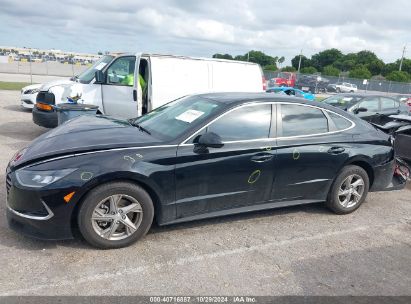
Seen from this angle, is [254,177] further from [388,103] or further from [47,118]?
[388,103]

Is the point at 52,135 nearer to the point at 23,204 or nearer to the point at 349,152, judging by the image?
the point at 23,204

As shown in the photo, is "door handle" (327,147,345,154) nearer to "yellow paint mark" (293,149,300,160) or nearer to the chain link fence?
"yellow paint mark" (293,149,300,160)

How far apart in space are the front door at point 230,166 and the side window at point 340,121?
101cm

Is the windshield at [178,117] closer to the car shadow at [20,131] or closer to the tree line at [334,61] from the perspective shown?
the car shadow at [20,131]

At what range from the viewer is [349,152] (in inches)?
188

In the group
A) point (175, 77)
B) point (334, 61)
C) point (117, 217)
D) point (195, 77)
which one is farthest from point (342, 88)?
point (334, 61)

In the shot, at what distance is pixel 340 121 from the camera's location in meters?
4.89

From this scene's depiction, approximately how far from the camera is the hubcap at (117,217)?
354cm

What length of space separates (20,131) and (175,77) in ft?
13.4

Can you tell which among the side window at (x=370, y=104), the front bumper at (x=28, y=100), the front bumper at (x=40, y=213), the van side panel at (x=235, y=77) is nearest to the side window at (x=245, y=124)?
the front bumper at (x=40, y=213)

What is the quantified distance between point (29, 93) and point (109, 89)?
5144 millimetres

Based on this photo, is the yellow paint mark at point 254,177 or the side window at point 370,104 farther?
the side window at point 370,104

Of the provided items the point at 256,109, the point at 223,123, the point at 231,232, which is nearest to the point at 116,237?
the point at 231,232

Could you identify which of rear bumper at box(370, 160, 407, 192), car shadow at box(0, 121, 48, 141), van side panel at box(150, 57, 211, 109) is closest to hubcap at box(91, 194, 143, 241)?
rear bumper at box(370, 160, 407, 192)
